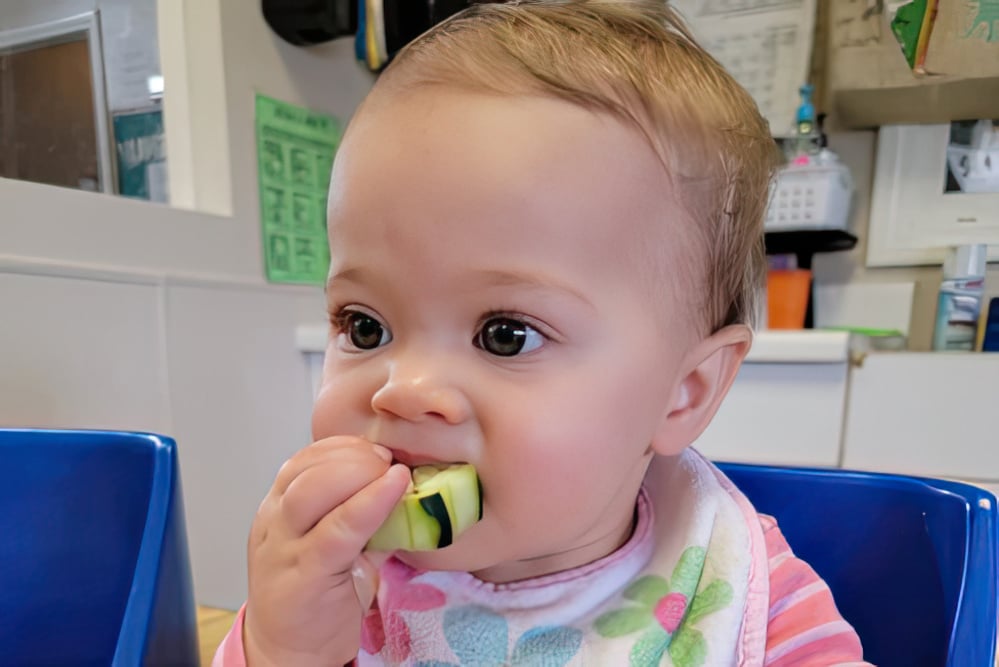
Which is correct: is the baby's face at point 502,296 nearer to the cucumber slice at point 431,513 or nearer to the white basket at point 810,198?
the cucumber slice at point 431,513

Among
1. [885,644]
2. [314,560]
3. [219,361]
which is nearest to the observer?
[314,560]

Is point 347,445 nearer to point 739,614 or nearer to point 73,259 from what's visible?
point 739,614

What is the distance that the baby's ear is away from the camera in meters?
0.50

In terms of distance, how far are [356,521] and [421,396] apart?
0.07m

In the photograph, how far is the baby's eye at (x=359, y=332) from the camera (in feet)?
1.49

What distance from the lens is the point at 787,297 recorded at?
1262 mm

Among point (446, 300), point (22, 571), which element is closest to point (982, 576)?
point (446, 300)

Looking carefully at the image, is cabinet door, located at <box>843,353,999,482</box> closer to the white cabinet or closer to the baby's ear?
the white cabinet

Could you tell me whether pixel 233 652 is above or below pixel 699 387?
below

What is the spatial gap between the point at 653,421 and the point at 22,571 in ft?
1.72

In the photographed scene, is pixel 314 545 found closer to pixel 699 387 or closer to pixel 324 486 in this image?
pixel 324 486

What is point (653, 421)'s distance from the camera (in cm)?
48

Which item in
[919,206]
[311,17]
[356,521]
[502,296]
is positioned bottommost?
[356,521]

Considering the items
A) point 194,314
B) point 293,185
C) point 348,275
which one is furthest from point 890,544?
point 293,185
